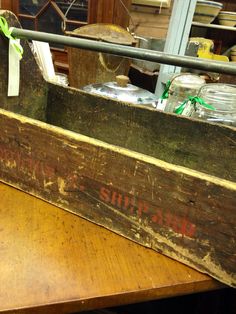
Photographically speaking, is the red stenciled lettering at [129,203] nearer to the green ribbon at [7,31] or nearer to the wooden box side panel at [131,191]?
the wooden box side panel at [131,191]

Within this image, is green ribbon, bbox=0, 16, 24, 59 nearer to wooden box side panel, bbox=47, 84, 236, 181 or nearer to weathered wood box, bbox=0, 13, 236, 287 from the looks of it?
weathered wood box, bbox=0, 13, 236, 287

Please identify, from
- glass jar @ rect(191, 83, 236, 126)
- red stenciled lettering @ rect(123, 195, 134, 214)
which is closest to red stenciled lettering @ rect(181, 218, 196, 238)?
red stenciled lettering @ rect(123, 195, 134, 214)

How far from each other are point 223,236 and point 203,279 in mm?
92

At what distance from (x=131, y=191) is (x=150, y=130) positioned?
0.35 meters

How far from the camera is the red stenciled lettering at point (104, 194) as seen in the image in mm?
594

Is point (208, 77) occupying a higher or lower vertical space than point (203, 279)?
higher

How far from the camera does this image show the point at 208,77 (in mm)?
1571

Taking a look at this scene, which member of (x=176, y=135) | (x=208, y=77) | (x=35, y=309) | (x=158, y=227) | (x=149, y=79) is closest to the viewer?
(x=35, y=309)

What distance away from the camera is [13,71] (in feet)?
2.56

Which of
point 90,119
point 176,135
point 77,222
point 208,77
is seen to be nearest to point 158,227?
point 77,222

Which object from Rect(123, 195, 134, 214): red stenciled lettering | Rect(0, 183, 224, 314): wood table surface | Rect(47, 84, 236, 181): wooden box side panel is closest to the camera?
Rect(0, 183, 224, 314): wood table surface

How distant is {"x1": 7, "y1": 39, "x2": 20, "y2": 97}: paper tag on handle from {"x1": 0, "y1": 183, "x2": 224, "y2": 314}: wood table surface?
34 cm

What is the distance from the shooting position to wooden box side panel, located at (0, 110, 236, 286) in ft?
1.64

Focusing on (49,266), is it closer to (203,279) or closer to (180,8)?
(203,279)
